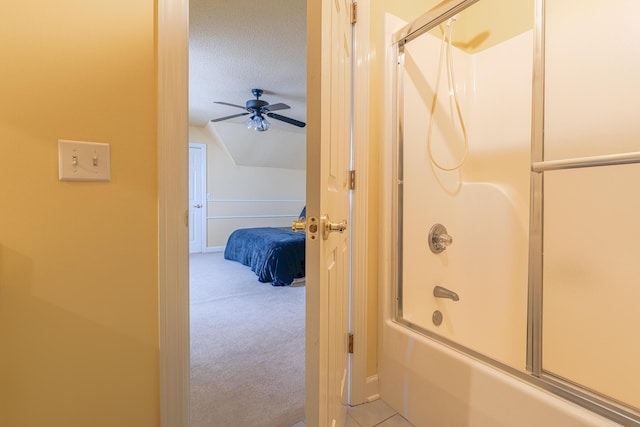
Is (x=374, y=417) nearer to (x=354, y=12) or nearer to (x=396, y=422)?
(x=396, y=422)

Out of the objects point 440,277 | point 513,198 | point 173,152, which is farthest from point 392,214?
point 173,152

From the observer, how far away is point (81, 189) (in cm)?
79

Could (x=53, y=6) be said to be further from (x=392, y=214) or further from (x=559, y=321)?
(x=559, y=321)

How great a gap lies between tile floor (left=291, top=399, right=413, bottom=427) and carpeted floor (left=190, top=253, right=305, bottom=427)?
0.24 metres

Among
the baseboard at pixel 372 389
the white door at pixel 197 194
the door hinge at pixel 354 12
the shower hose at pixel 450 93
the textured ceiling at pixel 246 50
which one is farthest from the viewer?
the white door at pixel 197 194

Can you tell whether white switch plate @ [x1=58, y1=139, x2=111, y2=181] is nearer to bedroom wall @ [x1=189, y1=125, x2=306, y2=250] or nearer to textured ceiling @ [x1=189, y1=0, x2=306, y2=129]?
textured ceiling @ [x1=189, y1=0, x2=306, y2=129]

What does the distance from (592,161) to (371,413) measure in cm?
136

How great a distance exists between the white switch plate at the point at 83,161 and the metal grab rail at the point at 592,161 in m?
1.43

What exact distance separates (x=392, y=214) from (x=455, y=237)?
520 mm

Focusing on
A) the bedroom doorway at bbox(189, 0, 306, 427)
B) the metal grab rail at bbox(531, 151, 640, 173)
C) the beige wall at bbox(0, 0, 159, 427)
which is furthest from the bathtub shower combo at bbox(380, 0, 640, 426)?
the beige wall at bbox(0, 0, 159, 427)

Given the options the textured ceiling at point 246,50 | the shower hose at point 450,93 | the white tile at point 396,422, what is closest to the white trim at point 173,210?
the white tile at point 396,422

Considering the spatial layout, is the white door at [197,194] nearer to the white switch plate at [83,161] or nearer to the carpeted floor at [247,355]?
the carpeted floor at [247,355]

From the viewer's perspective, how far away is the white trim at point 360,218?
1353mm

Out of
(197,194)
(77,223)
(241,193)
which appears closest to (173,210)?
(77,223)
